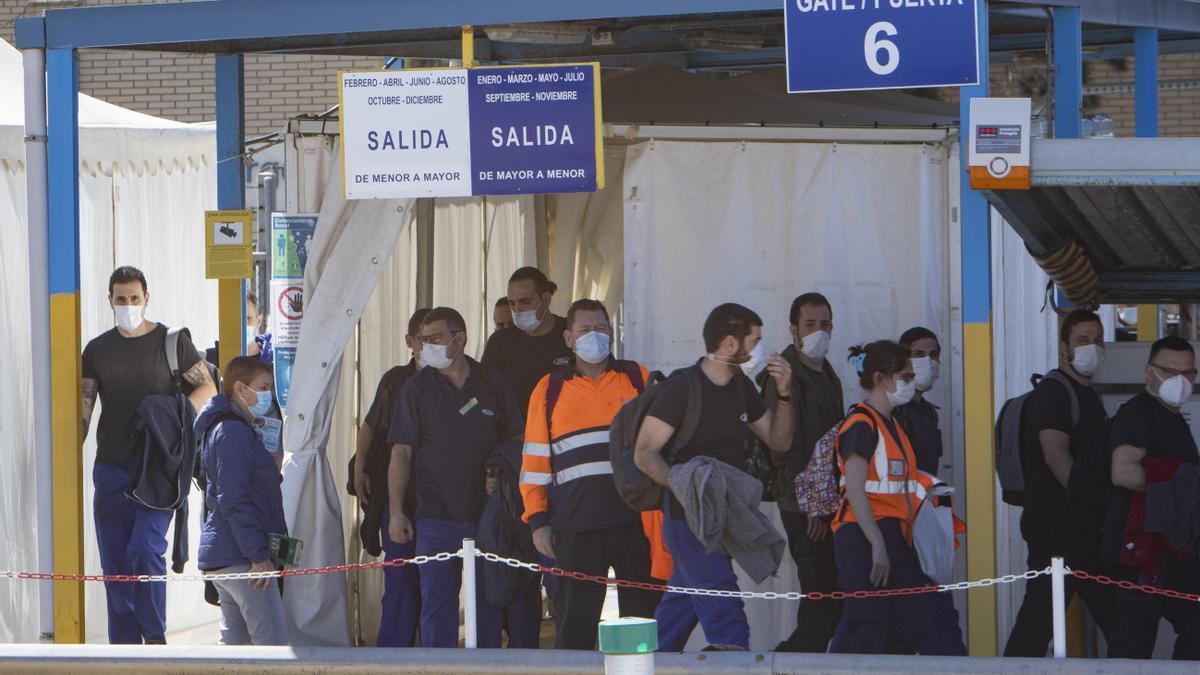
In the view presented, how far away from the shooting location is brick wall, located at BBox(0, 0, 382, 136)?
1842 cm

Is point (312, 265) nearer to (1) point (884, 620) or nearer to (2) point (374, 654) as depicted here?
(2) point (374, 654)

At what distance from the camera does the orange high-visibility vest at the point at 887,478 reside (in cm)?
715

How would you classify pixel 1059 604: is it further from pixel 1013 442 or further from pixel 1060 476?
pixel 1013 442

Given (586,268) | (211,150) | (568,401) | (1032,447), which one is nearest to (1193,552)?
(1032,447)

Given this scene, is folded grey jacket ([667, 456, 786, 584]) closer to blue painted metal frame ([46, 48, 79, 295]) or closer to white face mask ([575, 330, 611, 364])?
white face mask ([575, 330, 611, 364])

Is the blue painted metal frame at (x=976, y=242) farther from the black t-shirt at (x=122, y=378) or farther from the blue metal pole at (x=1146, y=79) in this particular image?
the black t-shirt at (x=122, y=378)

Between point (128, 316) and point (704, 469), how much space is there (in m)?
3.23

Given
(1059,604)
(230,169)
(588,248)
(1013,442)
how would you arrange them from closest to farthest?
(1059,604) → (1013,442) → (230,169) → (588,248)

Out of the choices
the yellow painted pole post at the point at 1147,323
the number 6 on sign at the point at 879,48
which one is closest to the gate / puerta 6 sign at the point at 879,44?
the number 6 on sign at the point at 879,48

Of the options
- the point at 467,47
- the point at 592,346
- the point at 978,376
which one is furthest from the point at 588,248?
the point at 978,376

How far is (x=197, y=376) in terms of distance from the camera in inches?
347

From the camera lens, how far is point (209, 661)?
722cm

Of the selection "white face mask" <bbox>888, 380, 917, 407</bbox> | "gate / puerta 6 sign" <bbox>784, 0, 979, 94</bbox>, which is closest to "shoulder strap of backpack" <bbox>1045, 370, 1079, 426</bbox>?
"white face mask" <bbox>888, 380, 917, 407</bbox>

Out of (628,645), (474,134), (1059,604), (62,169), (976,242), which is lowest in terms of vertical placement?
(1059,604)
